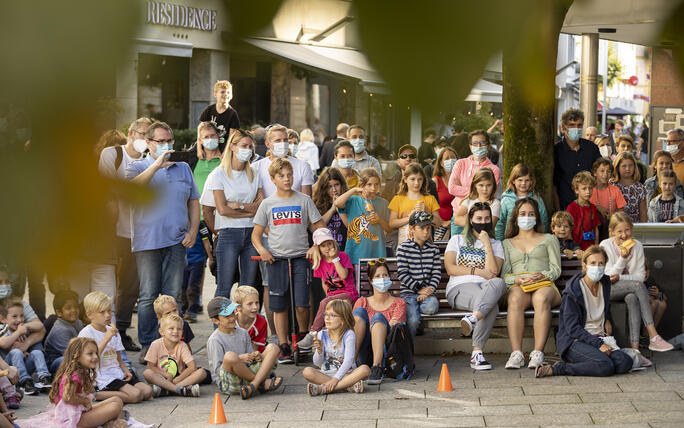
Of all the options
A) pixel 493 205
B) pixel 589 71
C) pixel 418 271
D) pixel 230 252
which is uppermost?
pixel 589 71

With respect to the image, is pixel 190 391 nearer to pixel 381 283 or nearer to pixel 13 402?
pixel 13 402

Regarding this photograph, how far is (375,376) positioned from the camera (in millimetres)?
5992

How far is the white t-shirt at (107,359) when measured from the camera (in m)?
5.50

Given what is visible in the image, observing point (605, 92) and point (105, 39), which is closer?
point (105, 39)

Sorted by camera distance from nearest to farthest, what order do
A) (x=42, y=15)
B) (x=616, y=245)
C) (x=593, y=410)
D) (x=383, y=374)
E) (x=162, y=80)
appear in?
(x=42, y=15) < (x=162, y=80) < (x=593, y=410) < (x=383, y=374) < (x=616, y=245)

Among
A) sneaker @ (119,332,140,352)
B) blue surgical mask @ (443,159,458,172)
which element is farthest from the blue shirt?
sneaker @ (119,332,140,352)

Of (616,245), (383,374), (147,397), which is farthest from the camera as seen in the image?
(616,245)

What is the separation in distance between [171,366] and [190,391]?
0.20 meters

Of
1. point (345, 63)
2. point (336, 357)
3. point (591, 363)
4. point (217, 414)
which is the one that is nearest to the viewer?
point (345, 63)

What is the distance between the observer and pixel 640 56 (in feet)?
4.28

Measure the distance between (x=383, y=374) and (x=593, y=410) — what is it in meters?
1.47

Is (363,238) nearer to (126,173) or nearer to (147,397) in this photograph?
(147,397)

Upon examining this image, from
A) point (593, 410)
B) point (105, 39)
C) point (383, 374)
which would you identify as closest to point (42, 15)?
point (105, 39)

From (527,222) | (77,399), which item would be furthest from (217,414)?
(527,222)
